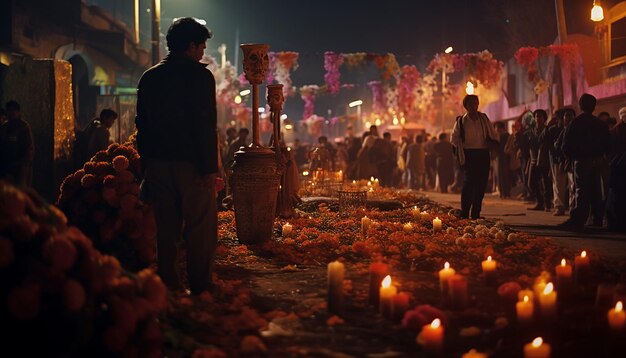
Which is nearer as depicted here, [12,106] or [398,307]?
[398,307]

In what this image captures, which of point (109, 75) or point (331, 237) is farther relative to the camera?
point (109, 75)

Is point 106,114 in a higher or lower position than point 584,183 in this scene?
higher

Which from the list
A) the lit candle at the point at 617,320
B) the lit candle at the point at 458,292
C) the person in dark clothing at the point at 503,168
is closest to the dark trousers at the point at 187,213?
the lit candle at the point at 458,292

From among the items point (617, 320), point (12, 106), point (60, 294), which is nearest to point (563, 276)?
point (617, 320)

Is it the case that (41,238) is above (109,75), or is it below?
below

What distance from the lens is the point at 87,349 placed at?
3824 mm

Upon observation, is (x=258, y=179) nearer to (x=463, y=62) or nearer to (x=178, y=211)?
(x=178, y=211)

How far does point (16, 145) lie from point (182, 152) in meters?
5.79

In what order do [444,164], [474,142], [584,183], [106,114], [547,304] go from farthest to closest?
[444,164], [106,114], [474,142], [584,183], [547,304]

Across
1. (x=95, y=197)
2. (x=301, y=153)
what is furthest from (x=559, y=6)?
(x=95, y=197)

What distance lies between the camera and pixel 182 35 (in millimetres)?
6445

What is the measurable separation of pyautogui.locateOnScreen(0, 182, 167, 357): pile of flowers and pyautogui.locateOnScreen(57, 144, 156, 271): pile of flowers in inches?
127

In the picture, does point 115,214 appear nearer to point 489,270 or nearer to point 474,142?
point 489,270

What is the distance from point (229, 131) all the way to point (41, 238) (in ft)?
58.7
